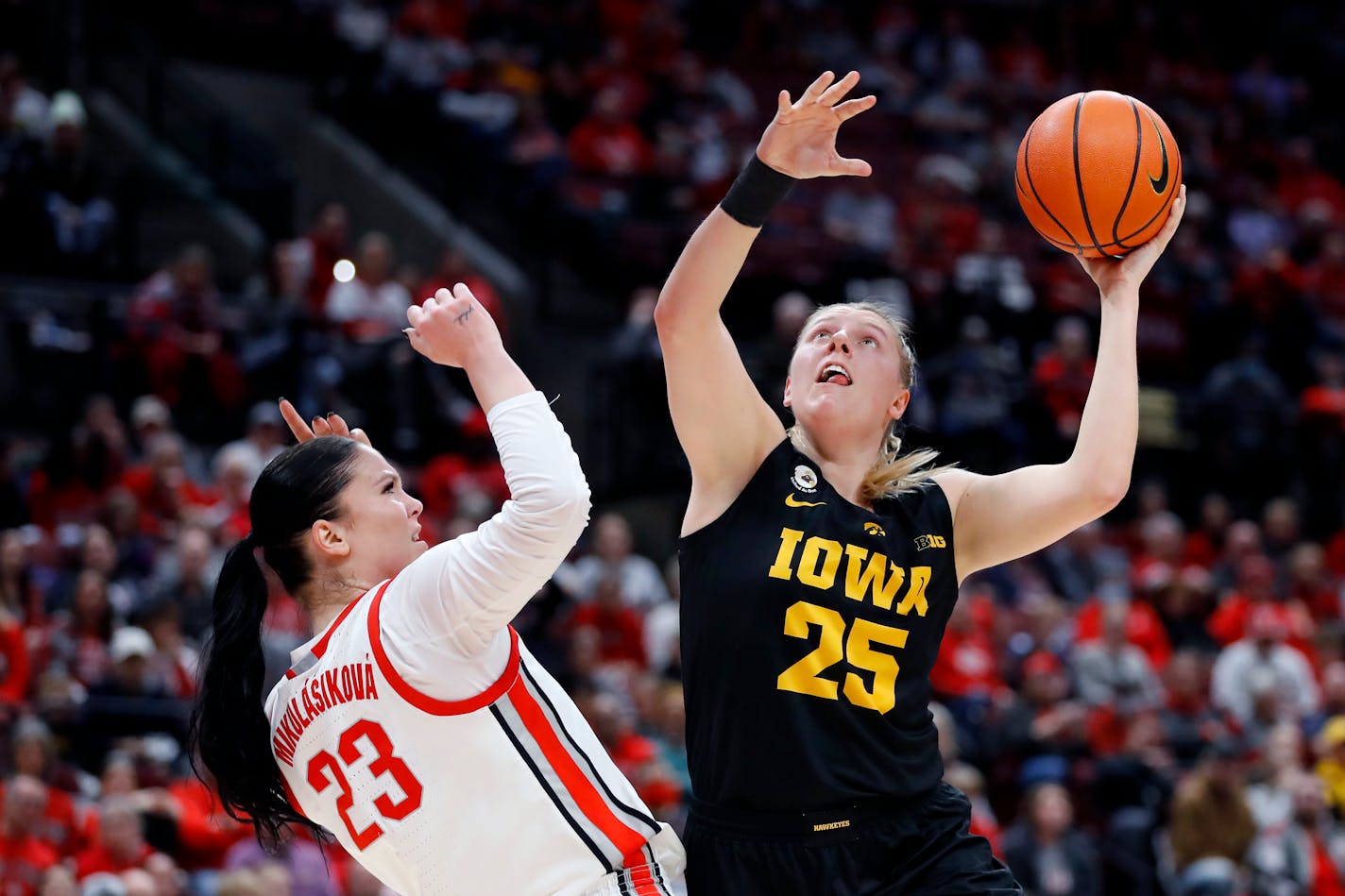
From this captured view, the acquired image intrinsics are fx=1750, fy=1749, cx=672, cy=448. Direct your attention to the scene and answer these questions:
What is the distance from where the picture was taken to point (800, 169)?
3391 millimetres

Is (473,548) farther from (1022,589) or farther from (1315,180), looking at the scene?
(1315,180)

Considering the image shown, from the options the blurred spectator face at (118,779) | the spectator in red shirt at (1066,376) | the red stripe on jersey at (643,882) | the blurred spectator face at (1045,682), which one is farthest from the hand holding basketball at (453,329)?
the spectator in red shirt at (1066,376)

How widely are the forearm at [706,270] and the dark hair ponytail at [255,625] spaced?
0.70 meters

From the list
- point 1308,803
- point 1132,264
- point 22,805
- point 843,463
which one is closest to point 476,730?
point 843,463

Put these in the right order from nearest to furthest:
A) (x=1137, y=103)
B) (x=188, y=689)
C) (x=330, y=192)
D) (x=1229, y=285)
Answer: (x=1137, y=103)
(x=188, y=689)
(x=330, y=192)
(x=1229, y=285)

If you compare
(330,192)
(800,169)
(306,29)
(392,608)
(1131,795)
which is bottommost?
(1131,795)

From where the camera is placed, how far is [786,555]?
356 cm

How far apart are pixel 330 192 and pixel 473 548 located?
1161cm

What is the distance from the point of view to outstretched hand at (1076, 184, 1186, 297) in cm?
373

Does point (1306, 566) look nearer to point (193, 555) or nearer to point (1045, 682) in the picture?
point (1045, 682)

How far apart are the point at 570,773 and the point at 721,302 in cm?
98

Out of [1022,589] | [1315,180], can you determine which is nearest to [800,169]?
[1022,589]

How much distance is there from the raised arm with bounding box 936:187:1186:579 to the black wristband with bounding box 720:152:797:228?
0.75m

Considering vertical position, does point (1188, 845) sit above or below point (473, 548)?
below
